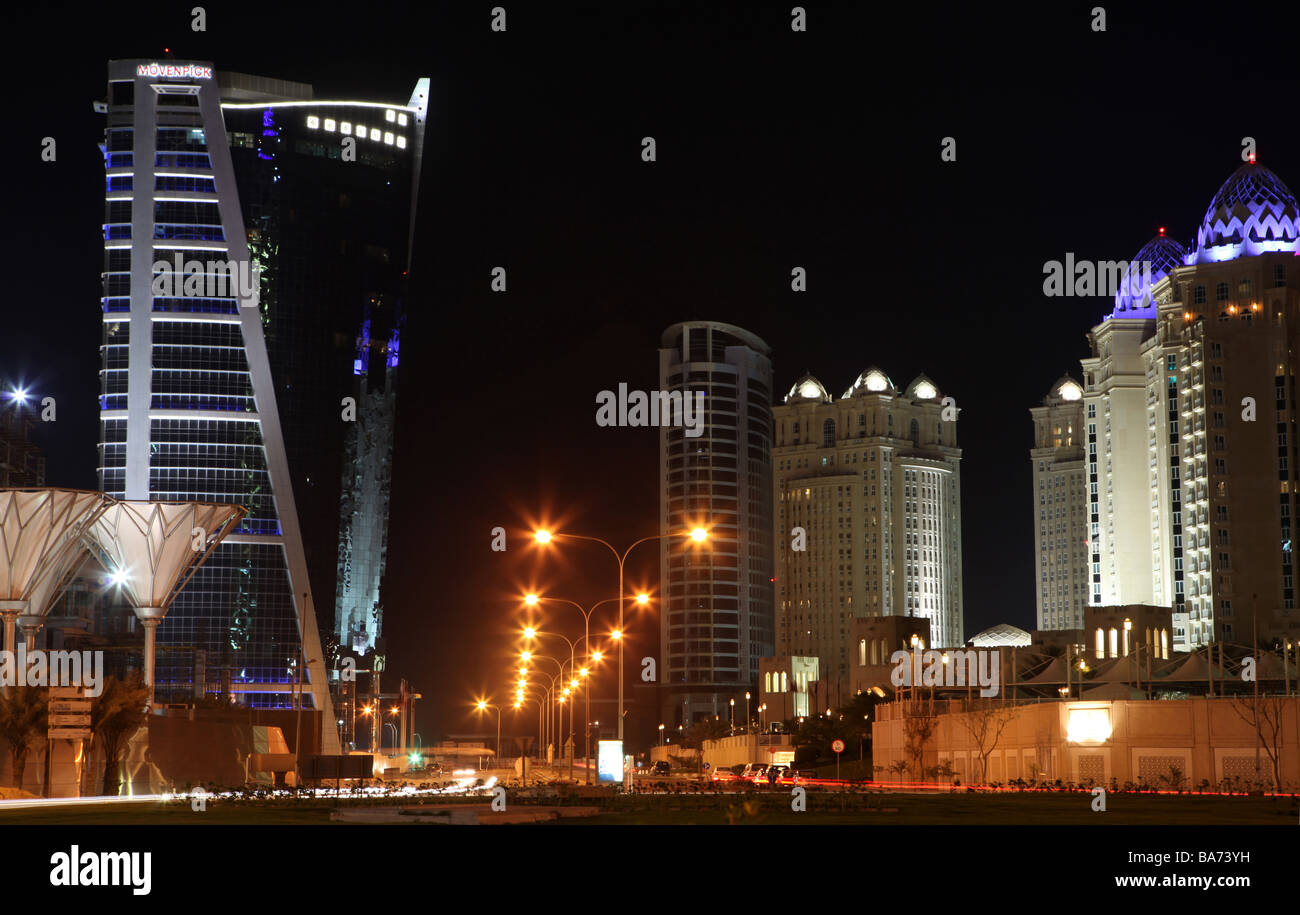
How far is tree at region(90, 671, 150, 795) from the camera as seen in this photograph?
7750 centimetres

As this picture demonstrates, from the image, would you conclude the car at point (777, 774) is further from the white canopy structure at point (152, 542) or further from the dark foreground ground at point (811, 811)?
the white canopy structure at point (152, 542)

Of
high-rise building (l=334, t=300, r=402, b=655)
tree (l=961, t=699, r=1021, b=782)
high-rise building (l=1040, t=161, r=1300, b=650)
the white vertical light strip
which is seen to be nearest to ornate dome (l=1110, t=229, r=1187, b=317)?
high-rise building (l=1040, t=161, r=1300, b=650)

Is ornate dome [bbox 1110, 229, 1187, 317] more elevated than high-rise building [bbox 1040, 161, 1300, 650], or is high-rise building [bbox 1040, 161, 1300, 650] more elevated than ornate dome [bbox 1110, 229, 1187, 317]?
ornate dome [bbox 1110, 229, 1187, 317]

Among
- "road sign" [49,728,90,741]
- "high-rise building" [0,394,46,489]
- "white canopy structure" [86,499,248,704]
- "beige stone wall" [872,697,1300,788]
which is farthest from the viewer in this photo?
"high-rise building" [0,394,46,489]

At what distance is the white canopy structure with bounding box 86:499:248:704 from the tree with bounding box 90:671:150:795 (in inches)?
798

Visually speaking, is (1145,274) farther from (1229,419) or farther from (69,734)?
(69,734)

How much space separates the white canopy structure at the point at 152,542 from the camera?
329 ft

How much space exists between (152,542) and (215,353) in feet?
233

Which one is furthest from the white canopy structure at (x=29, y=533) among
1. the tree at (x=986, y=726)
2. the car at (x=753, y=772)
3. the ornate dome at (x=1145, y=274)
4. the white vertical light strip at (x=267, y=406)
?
the ornate dome at (x=1145, y=274)

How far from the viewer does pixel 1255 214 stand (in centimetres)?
15825

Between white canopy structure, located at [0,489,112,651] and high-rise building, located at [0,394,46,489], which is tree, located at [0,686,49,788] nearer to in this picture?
white canopy structure, located at [0,489,112,651]

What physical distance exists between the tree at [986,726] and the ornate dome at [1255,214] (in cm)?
9111
